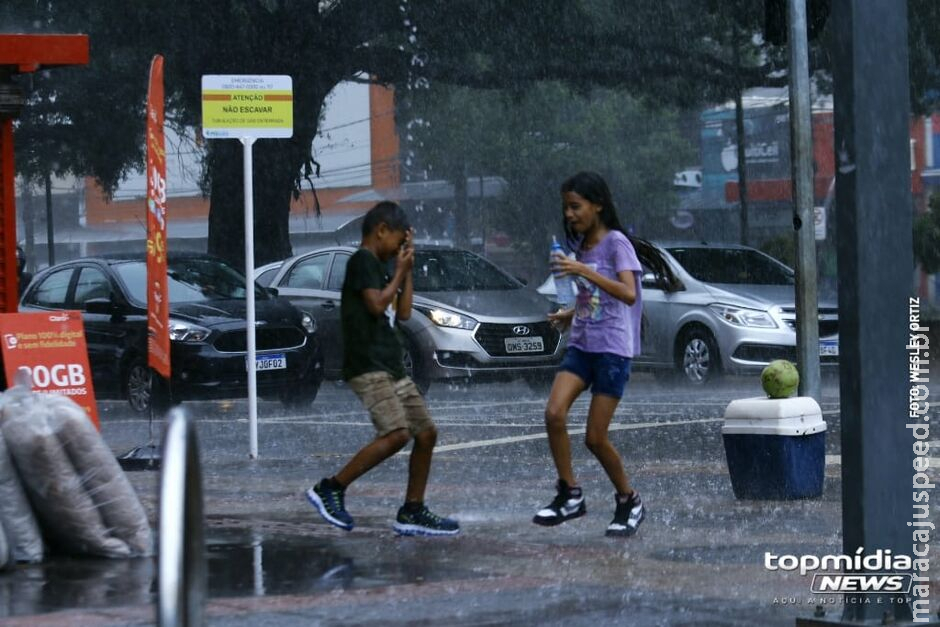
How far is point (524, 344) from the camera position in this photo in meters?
19.3

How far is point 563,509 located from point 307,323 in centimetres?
1038

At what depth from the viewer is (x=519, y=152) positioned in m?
60.0

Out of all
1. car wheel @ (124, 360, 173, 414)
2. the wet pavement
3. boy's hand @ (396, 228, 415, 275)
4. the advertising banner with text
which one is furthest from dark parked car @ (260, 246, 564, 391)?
boy's hand @ (396, 228, 415, 275)

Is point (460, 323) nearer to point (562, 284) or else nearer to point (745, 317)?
point (745, 317)

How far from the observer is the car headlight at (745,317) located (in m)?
20.0

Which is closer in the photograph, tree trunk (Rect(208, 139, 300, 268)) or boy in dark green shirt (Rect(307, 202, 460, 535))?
boy in dark green shirt (Rect(307, 202, 460, 535))

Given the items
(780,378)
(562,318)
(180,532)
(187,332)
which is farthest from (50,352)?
(180,532)

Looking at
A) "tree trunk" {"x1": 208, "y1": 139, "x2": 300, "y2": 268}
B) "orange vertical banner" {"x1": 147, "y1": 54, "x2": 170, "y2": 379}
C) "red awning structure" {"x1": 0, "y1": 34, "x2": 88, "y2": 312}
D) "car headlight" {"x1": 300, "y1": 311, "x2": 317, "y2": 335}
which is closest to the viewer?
"red awning structure" {"x1": 0, "y1": 34, "x2": 88, "y2": 312}

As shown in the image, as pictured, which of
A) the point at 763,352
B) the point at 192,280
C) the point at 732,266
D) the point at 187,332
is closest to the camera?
the point at 187,332

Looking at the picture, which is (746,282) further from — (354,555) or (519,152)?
(519,152)

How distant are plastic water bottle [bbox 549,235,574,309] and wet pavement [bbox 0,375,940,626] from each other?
112 cm

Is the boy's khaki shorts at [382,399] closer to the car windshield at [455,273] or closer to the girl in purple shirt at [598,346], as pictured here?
the girl in purple shirt at [598,346]

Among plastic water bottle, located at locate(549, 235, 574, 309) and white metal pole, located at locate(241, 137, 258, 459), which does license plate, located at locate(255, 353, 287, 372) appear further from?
plastic water bottle, located at locate(549, 235, 574, 309)

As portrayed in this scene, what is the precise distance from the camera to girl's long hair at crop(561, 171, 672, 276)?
29.1 feet
